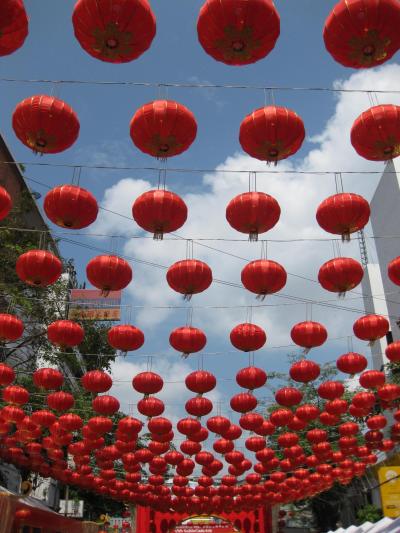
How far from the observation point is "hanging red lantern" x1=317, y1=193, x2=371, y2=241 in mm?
7090

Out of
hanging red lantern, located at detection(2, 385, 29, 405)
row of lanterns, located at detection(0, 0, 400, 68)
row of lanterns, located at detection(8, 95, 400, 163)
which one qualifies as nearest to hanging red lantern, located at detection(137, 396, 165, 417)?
hanging red lantern, located at detection(2, 385, 29, 405)

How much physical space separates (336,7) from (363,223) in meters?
3.18

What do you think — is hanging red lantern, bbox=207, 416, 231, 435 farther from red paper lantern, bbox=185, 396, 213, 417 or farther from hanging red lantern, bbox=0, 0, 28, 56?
hanging red lantern, bbox=0, 0, 28, 56

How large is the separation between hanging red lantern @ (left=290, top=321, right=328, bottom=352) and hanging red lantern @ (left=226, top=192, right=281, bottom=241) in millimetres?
3886

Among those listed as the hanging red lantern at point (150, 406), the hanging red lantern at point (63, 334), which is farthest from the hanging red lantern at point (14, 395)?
the hanging red lantern at point (63, 334)

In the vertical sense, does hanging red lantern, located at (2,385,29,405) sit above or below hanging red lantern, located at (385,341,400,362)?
below

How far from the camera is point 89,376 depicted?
39.8ft

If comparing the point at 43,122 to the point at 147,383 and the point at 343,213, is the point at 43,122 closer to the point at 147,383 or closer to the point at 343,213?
the point at 343,213

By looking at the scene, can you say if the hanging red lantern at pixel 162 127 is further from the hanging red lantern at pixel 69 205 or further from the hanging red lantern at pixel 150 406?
the hanging red lantern at pixel 150 406

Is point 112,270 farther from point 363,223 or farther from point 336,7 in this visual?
point 336,7

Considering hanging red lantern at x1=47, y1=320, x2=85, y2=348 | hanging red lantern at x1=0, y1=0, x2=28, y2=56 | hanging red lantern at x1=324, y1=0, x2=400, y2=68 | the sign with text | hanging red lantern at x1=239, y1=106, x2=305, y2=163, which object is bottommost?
hanging red lantern at x1=0, y1=0, x2=28, y2=56

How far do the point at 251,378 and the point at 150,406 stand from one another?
2824 mm

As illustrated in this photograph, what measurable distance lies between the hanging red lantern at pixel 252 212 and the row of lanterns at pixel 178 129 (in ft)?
3.71

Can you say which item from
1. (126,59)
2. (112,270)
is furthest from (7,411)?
(126,59)
